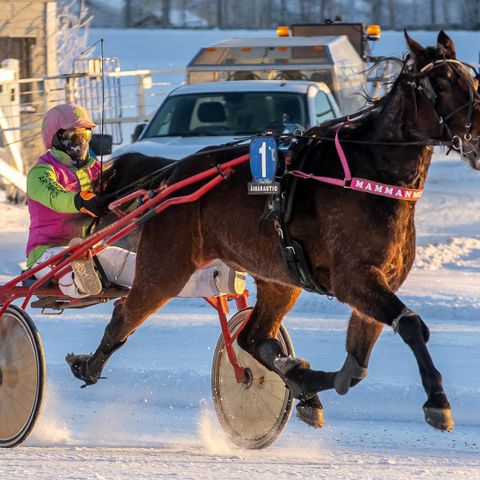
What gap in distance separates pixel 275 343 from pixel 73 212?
1.18 m

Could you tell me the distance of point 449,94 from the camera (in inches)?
204

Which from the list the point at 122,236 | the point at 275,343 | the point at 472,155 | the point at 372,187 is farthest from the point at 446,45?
the point at 122,236

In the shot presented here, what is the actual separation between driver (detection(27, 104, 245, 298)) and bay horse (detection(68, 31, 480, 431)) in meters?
0.26

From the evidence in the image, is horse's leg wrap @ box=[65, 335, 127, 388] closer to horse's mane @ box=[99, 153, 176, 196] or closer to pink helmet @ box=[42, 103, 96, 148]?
horse's mane @ box=[99, 153, 176, 196]

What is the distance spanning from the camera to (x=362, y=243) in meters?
5.35

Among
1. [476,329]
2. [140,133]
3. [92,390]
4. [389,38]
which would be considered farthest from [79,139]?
[389,38]

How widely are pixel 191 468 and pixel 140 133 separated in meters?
7.23

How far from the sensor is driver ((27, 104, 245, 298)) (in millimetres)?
6430

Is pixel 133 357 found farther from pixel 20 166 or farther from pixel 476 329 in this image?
pixel 20 166

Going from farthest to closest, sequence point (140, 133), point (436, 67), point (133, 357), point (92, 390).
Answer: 1. point (140, 133)
2. point (133, 357)
3. point (92, 390)
4. point (436, 67)

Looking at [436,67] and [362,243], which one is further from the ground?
[436,67]

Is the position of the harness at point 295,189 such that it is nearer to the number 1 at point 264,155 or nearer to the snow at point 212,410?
the number 1 at point 264,155

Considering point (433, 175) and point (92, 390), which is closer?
point (92, 390)

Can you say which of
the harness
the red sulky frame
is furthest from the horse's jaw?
the red sulky frame
